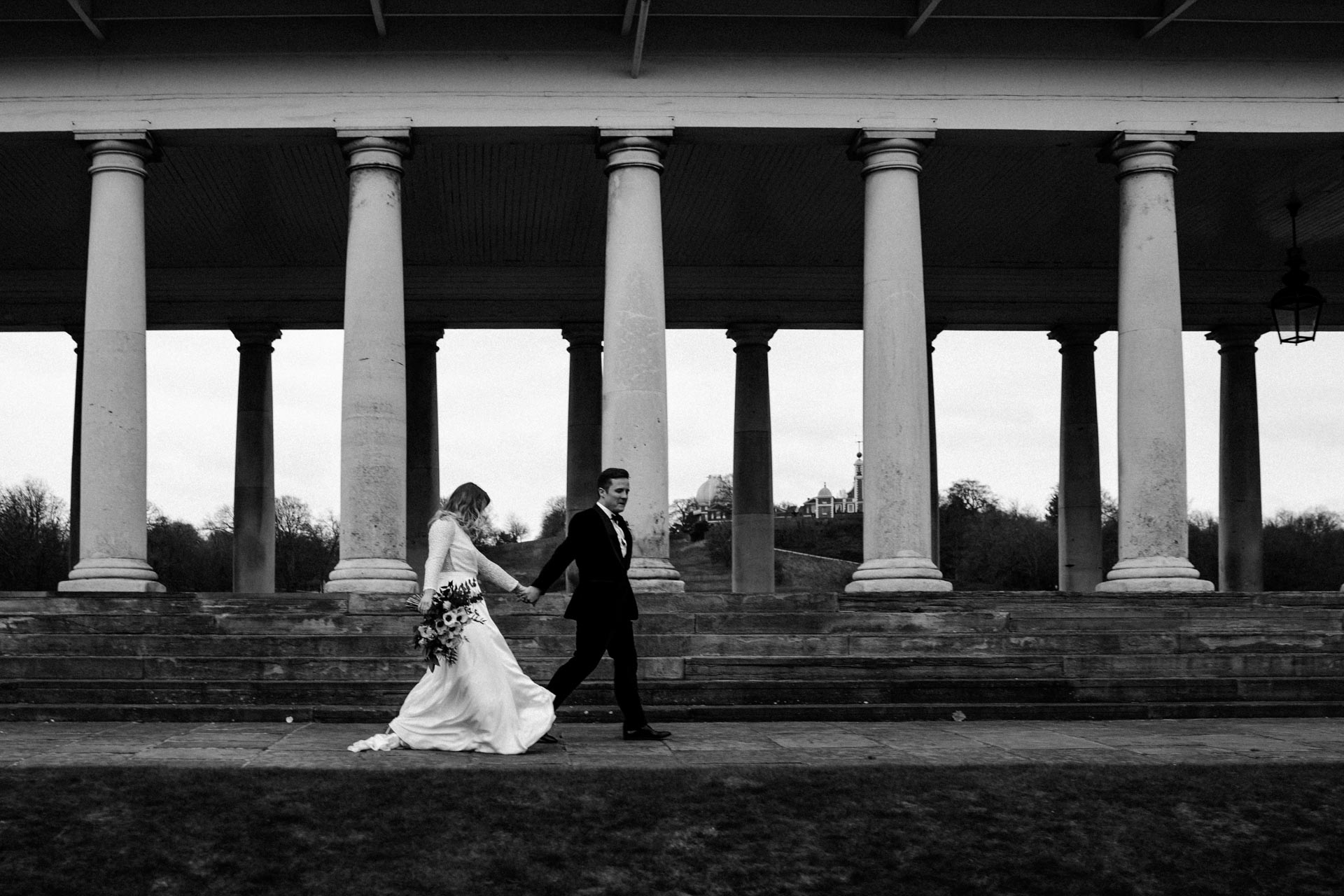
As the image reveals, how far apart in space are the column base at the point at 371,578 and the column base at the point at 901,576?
33.7 ft

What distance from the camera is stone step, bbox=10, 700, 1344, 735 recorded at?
22.9m

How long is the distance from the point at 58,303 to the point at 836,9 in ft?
101

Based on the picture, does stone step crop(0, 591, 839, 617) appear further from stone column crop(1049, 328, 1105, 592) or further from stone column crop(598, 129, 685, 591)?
stone column crop(1049, 328, 1105, 592)

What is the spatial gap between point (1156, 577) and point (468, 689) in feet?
67.9

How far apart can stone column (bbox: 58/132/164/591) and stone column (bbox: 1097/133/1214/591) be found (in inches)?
912

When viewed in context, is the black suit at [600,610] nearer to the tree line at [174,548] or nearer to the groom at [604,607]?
the groom at [604,607]

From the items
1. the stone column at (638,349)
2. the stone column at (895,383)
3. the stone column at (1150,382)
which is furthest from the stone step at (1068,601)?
the stone column at (638,349)

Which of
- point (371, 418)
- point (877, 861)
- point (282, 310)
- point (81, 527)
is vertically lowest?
point (877, 861)

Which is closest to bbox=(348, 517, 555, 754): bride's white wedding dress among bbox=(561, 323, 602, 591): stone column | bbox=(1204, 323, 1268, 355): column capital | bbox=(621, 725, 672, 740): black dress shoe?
bbox=(621, 725, 672, 740): black dress shoe

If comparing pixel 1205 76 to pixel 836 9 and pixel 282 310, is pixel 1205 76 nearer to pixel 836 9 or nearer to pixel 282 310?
pixel 836 9

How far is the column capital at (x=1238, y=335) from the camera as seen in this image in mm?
53031

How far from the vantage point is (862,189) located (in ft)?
147

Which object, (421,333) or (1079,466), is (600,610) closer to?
(421,333)

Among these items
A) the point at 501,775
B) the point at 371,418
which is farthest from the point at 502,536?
the point at 501,775
